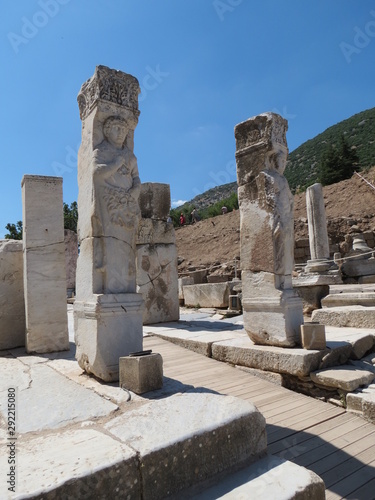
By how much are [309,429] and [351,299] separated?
4.01 m

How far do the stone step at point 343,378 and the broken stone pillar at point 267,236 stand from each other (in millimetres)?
606

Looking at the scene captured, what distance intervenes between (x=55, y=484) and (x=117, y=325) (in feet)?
5.75

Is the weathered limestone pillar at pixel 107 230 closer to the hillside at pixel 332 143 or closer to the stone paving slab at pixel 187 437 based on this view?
the stone paving slab at pixel 187 437

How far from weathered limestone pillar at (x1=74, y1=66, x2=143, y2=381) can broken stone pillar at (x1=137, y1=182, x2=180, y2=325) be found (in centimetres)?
380

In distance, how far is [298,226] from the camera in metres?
22.6

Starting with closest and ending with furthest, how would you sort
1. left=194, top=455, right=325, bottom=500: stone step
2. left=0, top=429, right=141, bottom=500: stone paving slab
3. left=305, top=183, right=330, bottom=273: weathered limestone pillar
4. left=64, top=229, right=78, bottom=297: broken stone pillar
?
left=0, top=429, right=141, bottom=500: stone paving slab < left=194, top=455, right=325, bottom=500: stone step < left=305, top=183, right=330, bottom=273: weathered limestone pillar < left=64, top=229, right=78, bottom=297: broken stone pillar

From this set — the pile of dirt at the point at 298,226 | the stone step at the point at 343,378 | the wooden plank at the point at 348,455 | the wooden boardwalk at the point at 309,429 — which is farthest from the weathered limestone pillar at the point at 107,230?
the pile of dirt at the point at 298,226

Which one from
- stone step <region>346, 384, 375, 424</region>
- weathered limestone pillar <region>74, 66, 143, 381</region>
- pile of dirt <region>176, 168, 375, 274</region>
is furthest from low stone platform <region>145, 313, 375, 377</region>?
pile of dirt <region>176, 168, 375, 274</region>

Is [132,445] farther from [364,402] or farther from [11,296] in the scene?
[11,296]

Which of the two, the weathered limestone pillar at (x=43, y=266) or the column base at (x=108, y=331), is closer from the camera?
the column base at (x=108, y=331)

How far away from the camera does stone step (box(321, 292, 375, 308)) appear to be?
635 cm

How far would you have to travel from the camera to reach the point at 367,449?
2873 mm

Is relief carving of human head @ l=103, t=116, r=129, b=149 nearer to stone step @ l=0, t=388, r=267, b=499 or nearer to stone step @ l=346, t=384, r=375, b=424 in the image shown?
stone step @ l=0, t=388, r=267, b=499

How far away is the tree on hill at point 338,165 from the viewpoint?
2986 cm
